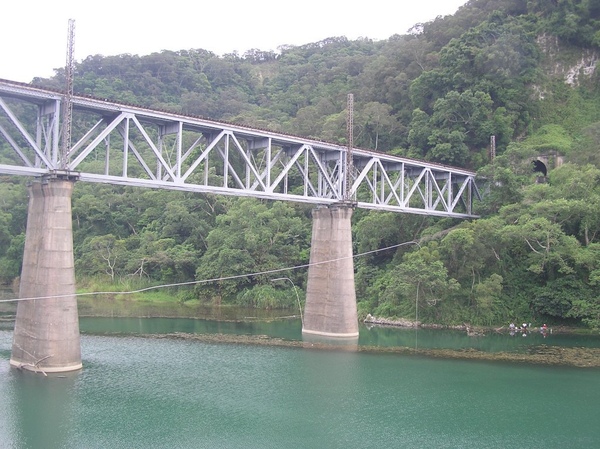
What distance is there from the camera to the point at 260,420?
2209 centimetres

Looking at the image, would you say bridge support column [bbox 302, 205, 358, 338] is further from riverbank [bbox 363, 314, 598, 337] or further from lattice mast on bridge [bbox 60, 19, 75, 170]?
lattice mast on bridge [bbox 60, 19, 75, 170]

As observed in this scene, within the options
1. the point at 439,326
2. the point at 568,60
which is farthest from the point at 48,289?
the point at 568,60

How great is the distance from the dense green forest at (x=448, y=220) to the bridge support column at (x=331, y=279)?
5.10 meters

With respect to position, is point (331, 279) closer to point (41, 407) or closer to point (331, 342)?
point (331, 342)

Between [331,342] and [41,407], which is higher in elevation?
[331,342]

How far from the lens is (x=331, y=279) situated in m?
37.9

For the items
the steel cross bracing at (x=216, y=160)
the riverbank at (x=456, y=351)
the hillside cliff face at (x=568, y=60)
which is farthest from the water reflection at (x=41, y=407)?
the hillside cliff face at (x=568, y=60)

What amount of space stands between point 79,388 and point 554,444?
56.4ft

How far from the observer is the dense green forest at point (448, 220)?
4056cm

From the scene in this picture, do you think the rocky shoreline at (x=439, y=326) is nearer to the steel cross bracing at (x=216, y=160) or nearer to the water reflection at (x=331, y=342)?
the water reflection at (x=331, y=342)

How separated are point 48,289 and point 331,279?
1708cm

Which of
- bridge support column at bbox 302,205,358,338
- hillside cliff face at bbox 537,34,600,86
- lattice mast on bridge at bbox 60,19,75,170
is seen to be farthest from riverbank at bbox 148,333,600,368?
hillside cliff face at bbox 537,34,600,86

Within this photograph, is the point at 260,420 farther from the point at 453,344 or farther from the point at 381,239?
the point at 381,239

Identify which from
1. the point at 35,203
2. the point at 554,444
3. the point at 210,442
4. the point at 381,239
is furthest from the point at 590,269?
the point at 35,203
